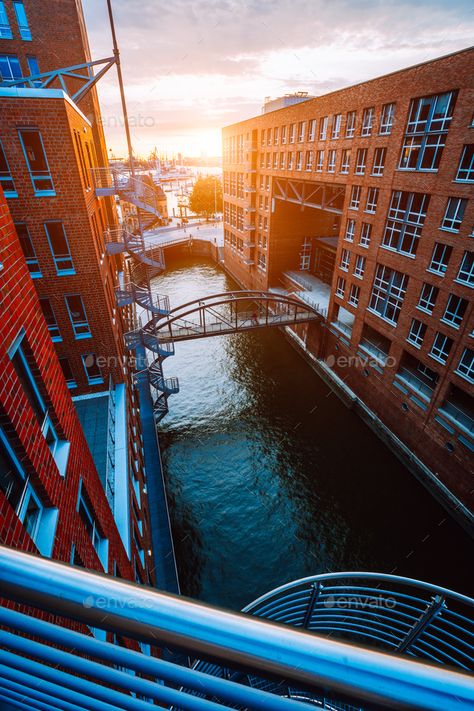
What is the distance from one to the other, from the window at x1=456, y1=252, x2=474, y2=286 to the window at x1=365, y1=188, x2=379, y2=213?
24.0 feet

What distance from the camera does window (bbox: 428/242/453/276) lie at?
712 inches

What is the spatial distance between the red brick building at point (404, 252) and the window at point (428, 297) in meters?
0.05

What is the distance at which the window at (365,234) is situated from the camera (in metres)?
23.3

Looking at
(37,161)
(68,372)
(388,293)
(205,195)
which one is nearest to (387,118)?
(388,293)

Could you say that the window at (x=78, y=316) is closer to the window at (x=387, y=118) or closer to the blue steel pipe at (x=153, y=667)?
the blue steel pipe at (x=153, y=667)

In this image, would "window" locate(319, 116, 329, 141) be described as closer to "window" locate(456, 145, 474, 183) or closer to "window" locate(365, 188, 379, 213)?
"window" locate(365, 188, 379, 213)

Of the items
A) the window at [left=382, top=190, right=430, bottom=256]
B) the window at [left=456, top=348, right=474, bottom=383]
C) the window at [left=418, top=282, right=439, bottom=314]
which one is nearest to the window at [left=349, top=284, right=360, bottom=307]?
the window at [left=382, top=190, right=430, bottom=256]

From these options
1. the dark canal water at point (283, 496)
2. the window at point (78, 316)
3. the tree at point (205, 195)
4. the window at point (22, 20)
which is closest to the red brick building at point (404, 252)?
the dark canal water at point (283, 496)

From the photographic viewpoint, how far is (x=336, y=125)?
24.6 meters

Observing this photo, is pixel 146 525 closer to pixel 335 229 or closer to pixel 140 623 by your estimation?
pixel 140 623

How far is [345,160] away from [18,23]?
20.2 m

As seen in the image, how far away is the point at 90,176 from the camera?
655 inches

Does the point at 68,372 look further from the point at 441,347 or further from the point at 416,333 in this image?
the point at 441,347

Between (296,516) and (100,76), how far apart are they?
23541mm
